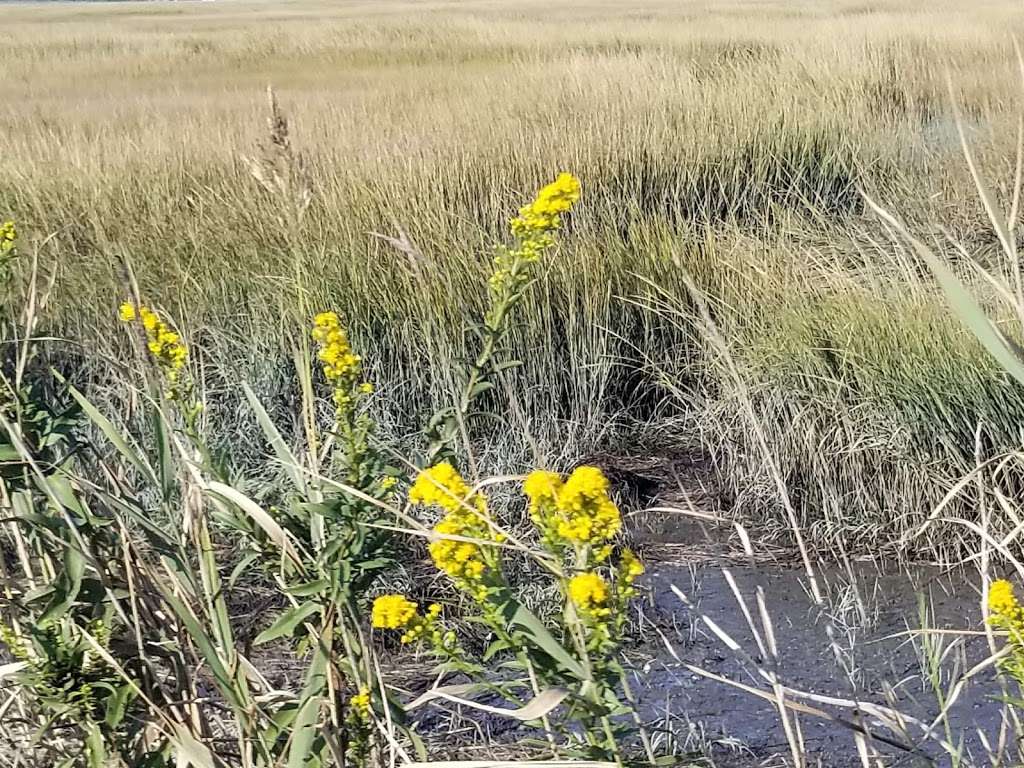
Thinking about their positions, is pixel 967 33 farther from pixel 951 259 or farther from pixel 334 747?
pixel 334 747

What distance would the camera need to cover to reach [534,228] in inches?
41.3

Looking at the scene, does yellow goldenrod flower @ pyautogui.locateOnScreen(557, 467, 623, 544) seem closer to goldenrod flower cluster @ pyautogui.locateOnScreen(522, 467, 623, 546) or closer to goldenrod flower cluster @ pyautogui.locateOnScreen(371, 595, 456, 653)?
goldenrod flower cluster @ pyautogui.locateOnScreen(522, 467, 623, 546)

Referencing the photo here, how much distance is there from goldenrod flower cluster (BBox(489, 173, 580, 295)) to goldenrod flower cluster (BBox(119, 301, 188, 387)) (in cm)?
A: 30

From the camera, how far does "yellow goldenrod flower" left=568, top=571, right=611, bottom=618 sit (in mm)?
761

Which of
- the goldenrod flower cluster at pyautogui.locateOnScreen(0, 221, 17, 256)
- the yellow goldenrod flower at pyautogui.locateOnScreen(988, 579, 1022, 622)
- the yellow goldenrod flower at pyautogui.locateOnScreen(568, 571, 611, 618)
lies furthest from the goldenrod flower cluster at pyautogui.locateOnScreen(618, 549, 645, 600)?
the goldenrod flower cluster at pyautogui.locateOnScreen(0, 221, 17, 256)

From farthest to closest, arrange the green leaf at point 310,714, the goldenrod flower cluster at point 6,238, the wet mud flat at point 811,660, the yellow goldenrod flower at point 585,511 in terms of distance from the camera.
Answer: the wet mud flat at point 811,660 < the goldenrod flower cluster at point 6,238 < the green leaf at point 310,714 < the yellow goldenrod flower at point 585,511

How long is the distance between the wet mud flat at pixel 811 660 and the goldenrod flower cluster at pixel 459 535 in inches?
32.9

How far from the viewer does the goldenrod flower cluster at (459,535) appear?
812 millimetres

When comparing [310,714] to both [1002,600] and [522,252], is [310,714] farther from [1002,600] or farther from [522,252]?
[1002,600]

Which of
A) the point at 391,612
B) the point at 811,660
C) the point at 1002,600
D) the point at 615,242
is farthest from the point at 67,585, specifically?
the point at 615,242

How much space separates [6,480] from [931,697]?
152 cm

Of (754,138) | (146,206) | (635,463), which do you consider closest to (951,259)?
(635,463)

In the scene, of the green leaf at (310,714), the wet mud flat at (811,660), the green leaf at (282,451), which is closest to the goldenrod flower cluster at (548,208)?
the green leaf at (282,451)

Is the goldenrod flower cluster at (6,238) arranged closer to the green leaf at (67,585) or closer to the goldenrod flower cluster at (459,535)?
the green leaf at (67,585)
